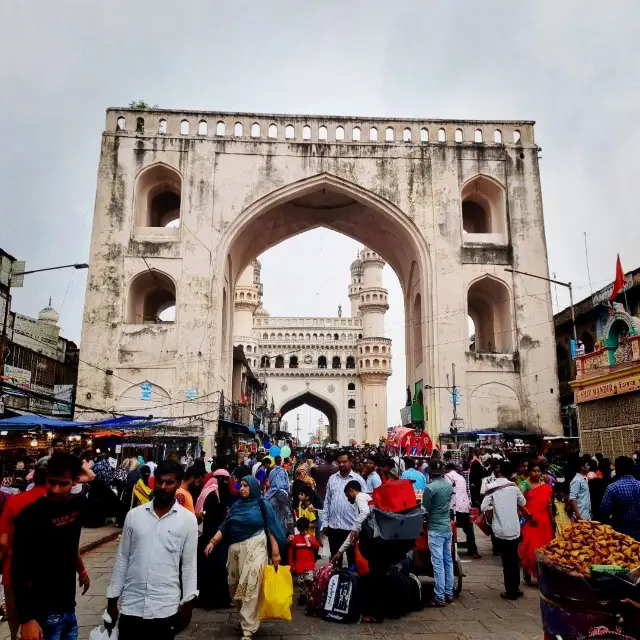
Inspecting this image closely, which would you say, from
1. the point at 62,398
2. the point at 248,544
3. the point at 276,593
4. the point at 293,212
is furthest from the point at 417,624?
the point at 293,212

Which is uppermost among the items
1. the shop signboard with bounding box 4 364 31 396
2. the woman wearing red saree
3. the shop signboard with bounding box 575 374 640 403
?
the shop signboard with bounding box 4 364 31 396

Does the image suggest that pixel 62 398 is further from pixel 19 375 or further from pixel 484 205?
pixel 484 205

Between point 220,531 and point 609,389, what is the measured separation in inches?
471

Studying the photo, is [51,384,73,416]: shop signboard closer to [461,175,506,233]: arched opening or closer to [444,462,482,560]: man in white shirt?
[444,462,482,560]: man in white shirt

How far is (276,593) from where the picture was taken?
4301 mm

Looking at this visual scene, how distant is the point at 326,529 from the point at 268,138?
1840cm

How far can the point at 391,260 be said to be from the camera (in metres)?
26.2

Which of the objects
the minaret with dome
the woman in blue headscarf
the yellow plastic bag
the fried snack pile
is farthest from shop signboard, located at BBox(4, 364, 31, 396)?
the minaret with dome

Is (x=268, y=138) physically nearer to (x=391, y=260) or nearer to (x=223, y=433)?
(x=391, y=260)

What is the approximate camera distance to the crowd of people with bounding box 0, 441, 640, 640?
2.74 m

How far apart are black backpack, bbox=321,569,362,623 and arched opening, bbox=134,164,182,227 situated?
1877 cm

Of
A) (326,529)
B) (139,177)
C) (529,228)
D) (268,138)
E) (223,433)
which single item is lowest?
(326,529)

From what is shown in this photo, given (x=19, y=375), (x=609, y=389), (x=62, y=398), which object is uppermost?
(x=19, y=375)

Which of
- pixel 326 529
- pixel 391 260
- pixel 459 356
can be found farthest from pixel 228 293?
pixel 326 529
